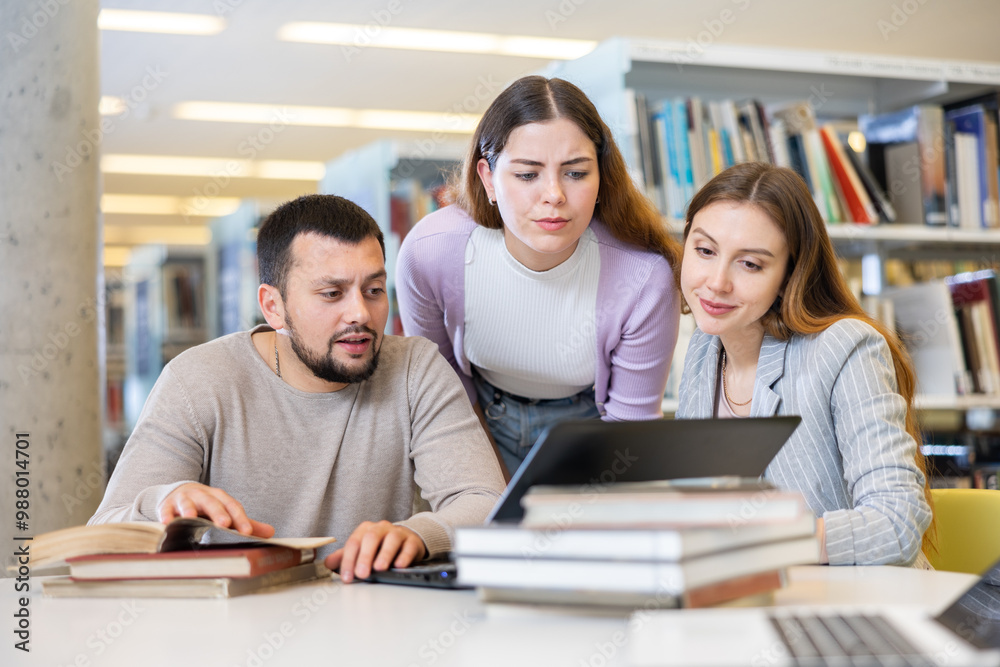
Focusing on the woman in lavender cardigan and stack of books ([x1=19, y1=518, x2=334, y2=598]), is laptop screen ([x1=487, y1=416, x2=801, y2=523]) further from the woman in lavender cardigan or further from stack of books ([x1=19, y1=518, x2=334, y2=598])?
the woman in lavender cardigan

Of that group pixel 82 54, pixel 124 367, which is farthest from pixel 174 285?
pixel 82 54

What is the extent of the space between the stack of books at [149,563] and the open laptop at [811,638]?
0.48m

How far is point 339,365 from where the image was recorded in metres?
1.45

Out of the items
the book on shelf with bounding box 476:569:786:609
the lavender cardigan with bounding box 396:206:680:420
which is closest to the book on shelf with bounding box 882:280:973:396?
the lavender cardigan with bounding box 396:206:680:420

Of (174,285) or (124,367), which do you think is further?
(124,367)

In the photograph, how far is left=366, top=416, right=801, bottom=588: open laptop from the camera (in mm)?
803

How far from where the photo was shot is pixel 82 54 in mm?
1997

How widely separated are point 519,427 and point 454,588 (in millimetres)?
936

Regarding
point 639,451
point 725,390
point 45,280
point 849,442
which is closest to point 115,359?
point 45,280

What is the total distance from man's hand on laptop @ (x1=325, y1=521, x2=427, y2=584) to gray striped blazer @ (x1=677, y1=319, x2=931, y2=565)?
52cm

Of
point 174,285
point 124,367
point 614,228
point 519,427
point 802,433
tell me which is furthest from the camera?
point 124,367

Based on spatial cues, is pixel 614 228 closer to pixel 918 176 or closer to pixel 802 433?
pixel 802 433

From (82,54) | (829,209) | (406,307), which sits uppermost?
(82,54)

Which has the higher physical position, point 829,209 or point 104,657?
point 829,209
